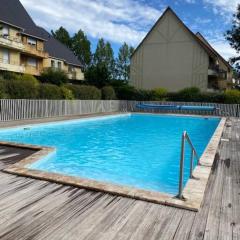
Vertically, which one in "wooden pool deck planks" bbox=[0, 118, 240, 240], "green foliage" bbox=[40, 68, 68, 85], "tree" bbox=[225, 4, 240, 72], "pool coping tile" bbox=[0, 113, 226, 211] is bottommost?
"wooden pool deck planks" bbox=[0, 118, 240, 240]

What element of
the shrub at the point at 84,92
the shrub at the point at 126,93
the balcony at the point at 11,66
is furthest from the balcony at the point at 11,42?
the shrub at the point at 126,93

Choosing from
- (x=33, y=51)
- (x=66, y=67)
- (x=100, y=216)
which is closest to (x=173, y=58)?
(x=66, y=67)

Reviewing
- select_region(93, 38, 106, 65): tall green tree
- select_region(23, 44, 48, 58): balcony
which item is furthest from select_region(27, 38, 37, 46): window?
select_region(93, 38, 106, 65): tall green tree

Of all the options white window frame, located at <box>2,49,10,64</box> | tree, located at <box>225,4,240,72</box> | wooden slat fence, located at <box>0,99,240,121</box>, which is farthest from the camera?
tree, located at <box>225,4,240,72</box>

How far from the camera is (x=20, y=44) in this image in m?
27.3

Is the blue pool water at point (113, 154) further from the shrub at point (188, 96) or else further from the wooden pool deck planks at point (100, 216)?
the shrub at point (188, 96)

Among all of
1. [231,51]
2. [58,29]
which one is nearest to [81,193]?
[231,51]

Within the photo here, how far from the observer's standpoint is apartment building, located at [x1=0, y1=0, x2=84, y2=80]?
86.3 ft

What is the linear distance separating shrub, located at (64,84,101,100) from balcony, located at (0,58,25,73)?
7926 millimetres

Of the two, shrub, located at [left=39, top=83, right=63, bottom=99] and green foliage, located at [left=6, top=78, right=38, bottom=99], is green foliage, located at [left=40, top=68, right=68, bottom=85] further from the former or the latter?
green foliage, located at [left=6, top=78, right=38, bottom=99]

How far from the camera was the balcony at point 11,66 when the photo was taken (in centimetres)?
2563

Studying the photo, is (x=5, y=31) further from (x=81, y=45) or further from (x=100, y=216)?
(x=100, y=216)

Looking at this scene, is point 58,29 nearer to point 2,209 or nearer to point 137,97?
point 137,97

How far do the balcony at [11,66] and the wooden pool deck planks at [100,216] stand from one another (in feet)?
77.4
